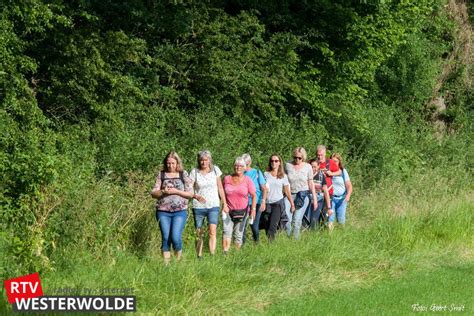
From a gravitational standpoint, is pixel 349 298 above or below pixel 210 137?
below

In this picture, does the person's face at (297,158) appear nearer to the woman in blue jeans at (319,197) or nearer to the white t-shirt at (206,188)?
the woman in blue jeans at (319,197)

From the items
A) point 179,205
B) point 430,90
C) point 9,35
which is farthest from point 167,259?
point 430,90

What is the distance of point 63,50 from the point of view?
58.5 ft

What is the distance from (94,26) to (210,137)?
3.44 m

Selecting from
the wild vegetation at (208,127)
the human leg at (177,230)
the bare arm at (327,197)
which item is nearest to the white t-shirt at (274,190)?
the wild vegetation at (208,127)

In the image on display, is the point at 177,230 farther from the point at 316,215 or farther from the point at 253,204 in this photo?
the point at 316,215

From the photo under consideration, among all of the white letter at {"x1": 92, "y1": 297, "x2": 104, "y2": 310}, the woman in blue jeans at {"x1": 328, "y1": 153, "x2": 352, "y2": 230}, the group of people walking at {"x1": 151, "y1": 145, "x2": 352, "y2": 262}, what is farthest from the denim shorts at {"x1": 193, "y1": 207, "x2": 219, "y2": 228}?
the white letter at {"x1": 92, "y1": 297, "x2": 104, "y2": 310}

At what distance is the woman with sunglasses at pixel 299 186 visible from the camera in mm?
16953

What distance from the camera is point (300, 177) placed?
17000 mm

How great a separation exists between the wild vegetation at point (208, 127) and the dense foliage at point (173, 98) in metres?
0.04

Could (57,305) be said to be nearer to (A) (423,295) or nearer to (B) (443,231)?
(A) (423,295)

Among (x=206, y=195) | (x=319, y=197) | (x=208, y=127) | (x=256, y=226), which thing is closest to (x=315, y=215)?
(x=319, y=197)

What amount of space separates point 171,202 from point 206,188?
1.00 m

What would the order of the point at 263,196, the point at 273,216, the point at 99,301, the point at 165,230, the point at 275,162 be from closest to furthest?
the point at 99,301
the point at 165,230
the point at 263,196
the point at 273,216
the point at 275,162
